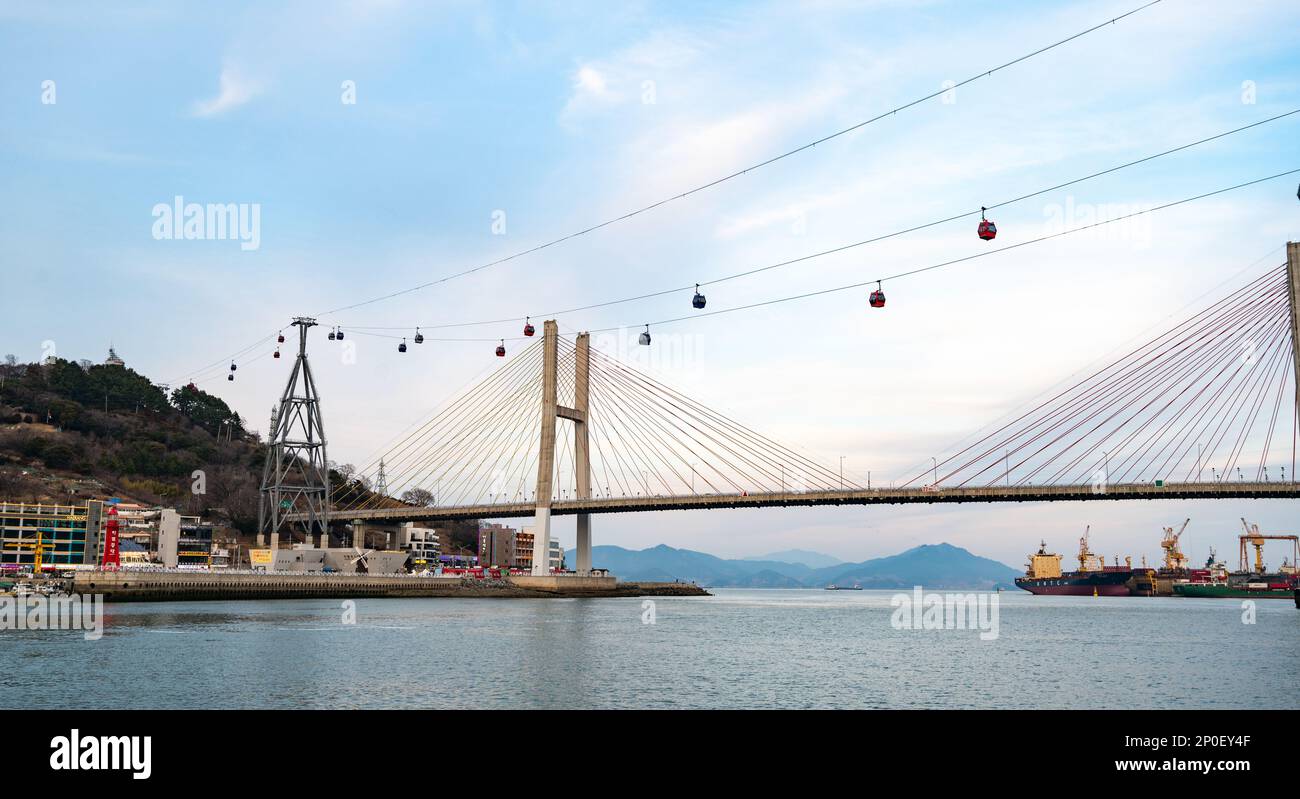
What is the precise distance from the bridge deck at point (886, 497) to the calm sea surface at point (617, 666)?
520 inches

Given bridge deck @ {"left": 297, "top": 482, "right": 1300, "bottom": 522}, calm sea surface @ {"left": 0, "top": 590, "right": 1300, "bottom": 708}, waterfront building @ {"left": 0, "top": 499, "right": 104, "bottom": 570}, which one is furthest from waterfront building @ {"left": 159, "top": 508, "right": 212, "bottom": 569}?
calm sea surface @ {"left": 0, "top": 590, "right": 1300, "bottom": 708}

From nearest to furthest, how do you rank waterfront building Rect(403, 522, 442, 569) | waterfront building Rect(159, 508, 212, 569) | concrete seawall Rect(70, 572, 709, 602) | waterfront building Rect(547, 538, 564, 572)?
concrete seawall Rect(70, 572, 709, 602) → waterfront building Rect(159, 508, 212, 569) → waterfront building Rect(403, 522, 442, 569) → waterfront building Rect(547, 538, 564, 572)

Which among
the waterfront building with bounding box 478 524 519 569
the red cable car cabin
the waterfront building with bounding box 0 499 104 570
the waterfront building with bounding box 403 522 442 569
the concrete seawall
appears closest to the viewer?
the red cable car cabin

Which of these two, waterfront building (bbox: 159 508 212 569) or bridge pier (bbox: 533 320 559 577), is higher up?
bridge pier (bbox: 533 320 559 577)

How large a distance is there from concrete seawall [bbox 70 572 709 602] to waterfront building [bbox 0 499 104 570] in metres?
31.6

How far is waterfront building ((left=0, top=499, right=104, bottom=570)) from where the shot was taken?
104250 mm

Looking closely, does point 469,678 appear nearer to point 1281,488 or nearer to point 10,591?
point 1281,488

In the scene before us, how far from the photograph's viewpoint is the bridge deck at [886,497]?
63.8 metres

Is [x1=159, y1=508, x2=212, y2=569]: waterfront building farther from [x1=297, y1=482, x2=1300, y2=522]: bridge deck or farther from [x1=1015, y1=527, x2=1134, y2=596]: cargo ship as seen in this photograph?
[x1=1015, y1=527, x2=1134, y2=596]: cargo ship

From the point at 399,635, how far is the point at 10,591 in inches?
1927

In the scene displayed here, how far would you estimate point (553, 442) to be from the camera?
3487 inches
